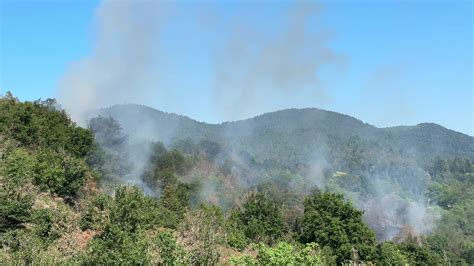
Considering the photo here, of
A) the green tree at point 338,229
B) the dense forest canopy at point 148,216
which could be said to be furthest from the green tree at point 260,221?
the green tree at point 338,229

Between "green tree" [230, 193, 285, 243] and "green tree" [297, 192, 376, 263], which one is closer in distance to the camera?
"green tree" [297, 192, 376, 263]

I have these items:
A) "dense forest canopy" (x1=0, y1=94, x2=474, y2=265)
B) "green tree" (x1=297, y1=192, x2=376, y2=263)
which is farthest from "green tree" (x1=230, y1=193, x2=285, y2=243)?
"green tree" (x1=297, y1=192, x2=376, y2=263)

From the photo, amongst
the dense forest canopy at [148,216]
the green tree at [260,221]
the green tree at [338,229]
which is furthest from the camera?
the green tree at [260,221]

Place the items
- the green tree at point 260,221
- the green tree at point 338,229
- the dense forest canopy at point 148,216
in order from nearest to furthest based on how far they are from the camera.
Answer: the dense forest canopy at point 148,216, the green tree at point 338,229, the green tree at point 260,221

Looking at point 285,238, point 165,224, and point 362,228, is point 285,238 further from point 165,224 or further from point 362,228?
point 165,224

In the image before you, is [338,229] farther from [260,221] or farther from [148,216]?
[148,216]

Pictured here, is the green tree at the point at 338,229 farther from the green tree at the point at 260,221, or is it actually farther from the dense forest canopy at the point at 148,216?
the green tree at the point at 260,221

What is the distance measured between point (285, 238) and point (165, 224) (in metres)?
9.22

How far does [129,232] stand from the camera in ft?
54.5

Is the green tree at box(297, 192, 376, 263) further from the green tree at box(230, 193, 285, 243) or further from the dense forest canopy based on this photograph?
the green tree at box(230, 193, 285, 243)

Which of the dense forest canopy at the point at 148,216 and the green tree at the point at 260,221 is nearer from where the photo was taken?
the dense forest canopy at the point at 148,216

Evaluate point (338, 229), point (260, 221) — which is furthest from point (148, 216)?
point (260, 221)

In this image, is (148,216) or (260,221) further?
(260,221)

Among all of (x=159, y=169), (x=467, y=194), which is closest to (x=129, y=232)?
(x=159, y=169)
